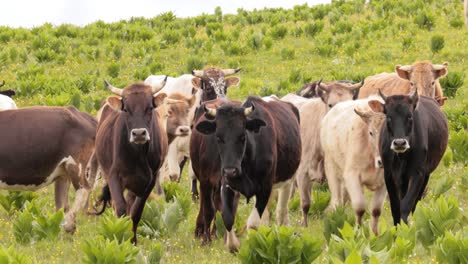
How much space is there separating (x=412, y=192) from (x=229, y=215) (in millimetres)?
2024

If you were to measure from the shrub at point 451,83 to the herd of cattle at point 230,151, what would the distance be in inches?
293

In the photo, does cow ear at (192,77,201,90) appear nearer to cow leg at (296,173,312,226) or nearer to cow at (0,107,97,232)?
cow leg at (296,173,312,226)

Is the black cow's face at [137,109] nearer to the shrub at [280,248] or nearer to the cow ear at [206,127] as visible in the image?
the cow ear at [206,127]

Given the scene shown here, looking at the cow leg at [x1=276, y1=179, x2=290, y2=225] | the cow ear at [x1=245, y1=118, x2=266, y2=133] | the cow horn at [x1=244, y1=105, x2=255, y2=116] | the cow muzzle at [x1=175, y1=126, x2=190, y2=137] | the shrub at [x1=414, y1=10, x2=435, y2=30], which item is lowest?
the shrub at [x1=414, y1=10, x2=435, y2=30]

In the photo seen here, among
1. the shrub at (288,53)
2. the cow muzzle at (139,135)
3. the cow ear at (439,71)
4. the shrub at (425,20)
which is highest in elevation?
the cow muzzle at (139,135)

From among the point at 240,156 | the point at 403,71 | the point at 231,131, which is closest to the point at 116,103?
the point at 231,131

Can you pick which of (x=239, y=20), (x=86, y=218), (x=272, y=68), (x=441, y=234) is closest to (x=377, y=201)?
(x=441, y=234)

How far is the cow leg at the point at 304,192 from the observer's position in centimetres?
1120

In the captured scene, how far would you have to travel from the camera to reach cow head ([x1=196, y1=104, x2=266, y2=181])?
8.46 metres

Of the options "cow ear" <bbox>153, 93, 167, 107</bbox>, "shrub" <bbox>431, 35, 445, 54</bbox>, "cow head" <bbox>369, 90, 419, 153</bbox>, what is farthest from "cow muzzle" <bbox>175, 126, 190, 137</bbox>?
"shrub" <bbox>431, 35, 445, 54</bbox>

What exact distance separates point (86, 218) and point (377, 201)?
3617 mm

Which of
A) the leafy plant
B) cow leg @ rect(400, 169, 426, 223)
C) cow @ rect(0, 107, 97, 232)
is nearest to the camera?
the leafy plant

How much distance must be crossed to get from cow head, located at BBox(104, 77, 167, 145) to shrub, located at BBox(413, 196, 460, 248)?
2731 mm

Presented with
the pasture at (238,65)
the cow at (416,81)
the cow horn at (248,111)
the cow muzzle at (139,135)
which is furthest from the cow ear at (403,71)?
the cow muzzle at (139,135)
